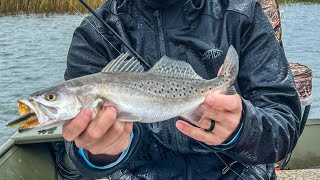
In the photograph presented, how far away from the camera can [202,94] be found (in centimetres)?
221

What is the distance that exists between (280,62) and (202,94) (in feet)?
2.02

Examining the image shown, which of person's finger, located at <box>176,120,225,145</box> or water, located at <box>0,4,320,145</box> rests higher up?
person's finger, located at <box>176,120,225,145</box>

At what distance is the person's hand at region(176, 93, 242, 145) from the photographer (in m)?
2.00

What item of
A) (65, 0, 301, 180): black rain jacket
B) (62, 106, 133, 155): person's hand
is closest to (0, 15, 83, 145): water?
(65, 0, 301, 180): black rain jacket

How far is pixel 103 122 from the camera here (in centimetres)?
199

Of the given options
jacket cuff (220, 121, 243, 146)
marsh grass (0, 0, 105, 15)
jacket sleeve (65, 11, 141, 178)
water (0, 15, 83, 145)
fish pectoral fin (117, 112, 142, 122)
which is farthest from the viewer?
marsh grass (0, 0, 105, 15)

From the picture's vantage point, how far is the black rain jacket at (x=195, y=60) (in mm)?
2590

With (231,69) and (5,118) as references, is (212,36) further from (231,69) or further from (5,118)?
(5,118)

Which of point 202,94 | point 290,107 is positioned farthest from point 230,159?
point 202,94

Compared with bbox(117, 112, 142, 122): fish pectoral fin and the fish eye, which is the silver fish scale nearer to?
bbox(117, 112, 142, 122): fish pectoral fin

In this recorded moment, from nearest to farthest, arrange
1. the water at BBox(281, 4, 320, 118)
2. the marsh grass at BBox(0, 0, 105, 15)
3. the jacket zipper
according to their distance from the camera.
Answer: the jacket zipper < the water at BBox(281, 4, 320, 118) < the marsh grass at BBox(0, 0, 105, 15)

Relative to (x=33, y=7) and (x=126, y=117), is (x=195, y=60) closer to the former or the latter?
(x=126, y=117)

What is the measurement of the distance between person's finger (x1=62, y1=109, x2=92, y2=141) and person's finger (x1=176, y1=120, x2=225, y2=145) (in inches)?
13.7

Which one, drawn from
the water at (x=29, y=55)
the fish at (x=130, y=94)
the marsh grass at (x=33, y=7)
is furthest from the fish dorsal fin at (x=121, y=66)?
the marsh grass at (x=33, y=7)
